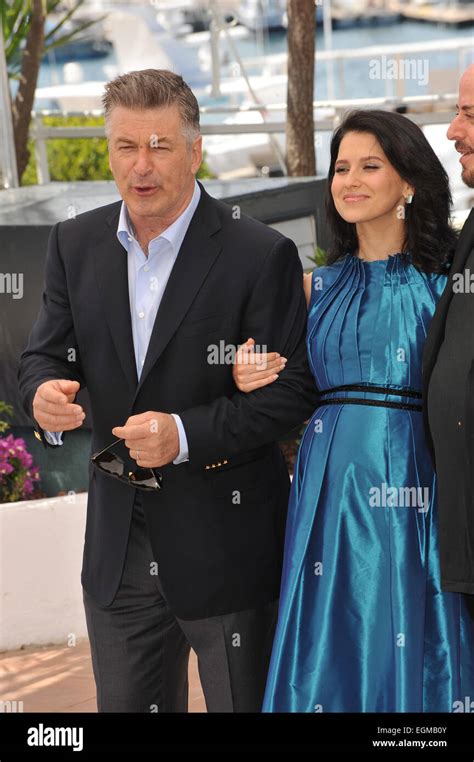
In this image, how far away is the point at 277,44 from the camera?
52.1 m

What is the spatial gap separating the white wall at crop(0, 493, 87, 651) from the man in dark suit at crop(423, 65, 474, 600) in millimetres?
2651

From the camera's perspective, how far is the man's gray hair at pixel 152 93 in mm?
2934

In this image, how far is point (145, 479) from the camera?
2.95 m

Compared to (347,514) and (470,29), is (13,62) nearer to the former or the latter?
(347,514)

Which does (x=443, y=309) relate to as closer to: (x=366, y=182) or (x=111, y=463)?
(x=366, y=182)

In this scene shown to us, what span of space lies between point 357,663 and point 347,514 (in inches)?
14.8

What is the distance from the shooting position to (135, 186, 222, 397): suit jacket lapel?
9.78ft

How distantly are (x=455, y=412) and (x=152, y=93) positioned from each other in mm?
1040

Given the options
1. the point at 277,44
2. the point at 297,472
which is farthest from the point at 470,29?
the point at 297,472

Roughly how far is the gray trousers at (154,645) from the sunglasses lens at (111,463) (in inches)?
5.4
